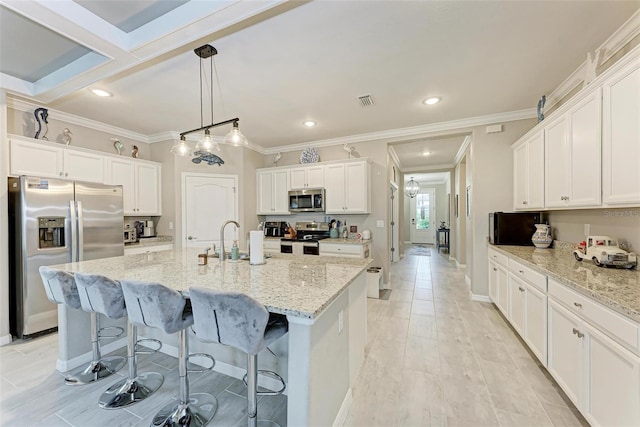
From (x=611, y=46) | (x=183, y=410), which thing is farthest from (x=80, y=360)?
(x=611, y=46)

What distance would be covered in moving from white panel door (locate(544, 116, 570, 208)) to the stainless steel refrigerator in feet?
17.3

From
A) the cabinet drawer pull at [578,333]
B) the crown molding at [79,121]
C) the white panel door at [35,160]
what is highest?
the crown molding at [79,121]

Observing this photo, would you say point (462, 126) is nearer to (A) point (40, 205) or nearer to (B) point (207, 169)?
(B) point (207, 169)

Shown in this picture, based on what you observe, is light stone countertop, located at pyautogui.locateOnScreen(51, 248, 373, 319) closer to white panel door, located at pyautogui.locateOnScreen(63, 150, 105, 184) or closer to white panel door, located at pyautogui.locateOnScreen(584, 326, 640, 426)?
white panel door, located at pyautogui.locateOnScreen(584, 326, 640, 426)

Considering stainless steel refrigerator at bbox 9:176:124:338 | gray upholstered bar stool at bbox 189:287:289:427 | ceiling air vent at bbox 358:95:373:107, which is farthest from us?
ceiling air vent at bbox 358:95:373:107

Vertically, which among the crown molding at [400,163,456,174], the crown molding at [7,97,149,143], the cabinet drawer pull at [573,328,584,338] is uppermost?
the crown molding at [7,97,149,143]

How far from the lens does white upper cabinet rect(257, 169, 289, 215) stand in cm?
482

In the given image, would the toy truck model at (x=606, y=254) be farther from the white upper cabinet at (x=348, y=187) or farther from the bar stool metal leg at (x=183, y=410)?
the bar stool metal leg at (x=183, y=410)

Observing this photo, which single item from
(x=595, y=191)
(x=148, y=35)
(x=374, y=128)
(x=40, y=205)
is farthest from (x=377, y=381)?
(x=40, y=205)

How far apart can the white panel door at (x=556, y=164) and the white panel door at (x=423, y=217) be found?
8.54m

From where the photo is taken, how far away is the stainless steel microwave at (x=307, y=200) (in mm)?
4441

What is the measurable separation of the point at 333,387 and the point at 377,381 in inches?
28.9

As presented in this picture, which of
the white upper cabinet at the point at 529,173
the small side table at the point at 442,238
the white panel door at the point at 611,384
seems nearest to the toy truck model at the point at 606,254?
the white upper cabinet at the point at 529,173

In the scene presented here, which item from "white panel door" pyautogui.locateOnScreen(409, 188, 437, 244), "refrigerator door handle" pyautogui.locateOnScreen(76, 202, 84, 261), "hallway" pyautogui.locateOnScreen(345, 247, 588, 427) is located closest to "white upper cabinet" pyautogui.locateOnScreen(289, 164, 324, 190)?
"hallway" pyautogui.locateOnScreen(345, 247, 588, 427)
